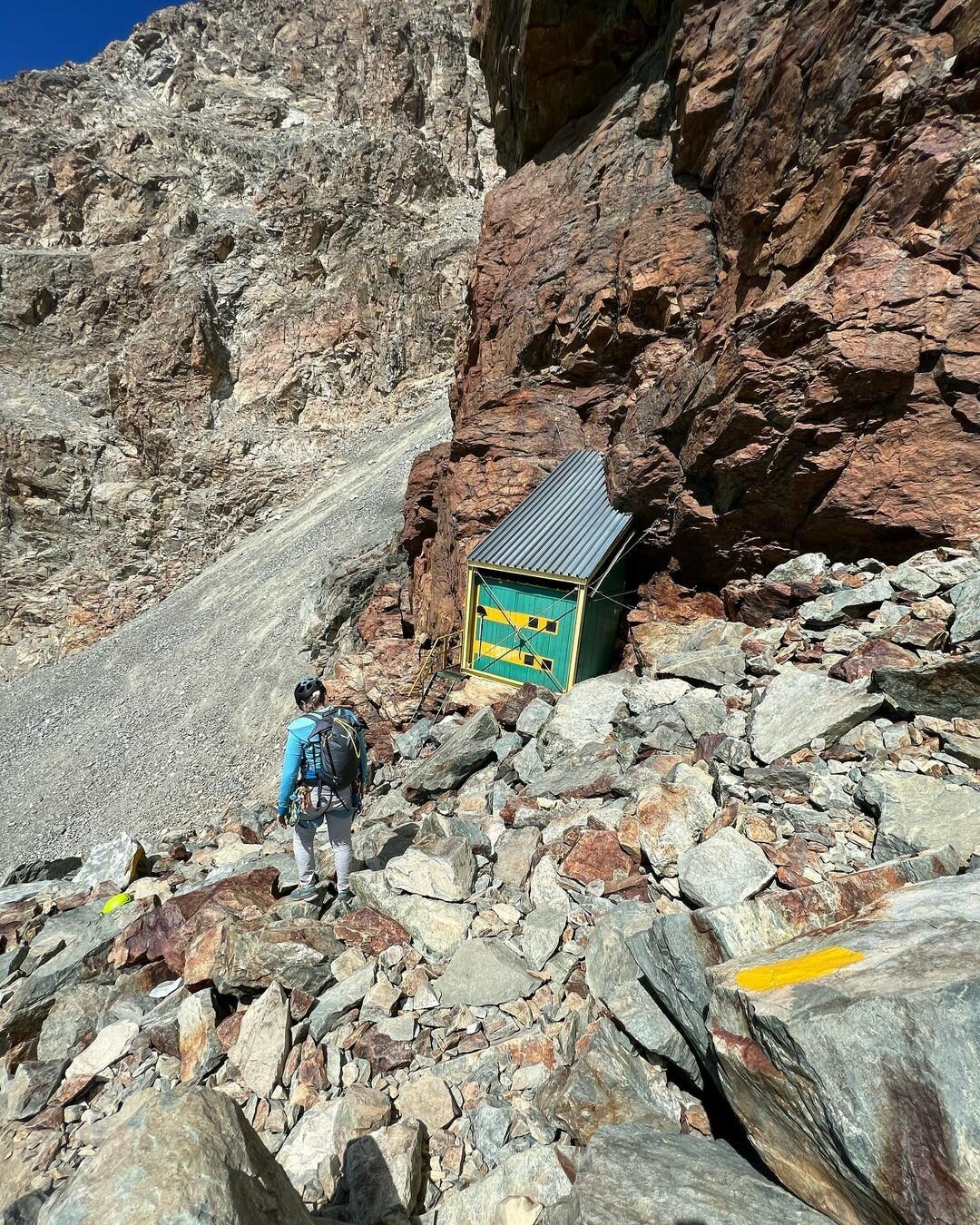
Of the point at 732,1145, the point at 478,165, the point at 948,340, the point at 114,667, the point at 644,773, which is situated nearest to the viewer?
the point at 732,1145

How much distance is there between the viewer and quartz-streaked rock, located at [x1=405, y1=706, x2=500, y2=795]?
8.09 meters

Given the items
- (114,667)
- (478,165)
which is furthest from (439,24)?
(114,667)

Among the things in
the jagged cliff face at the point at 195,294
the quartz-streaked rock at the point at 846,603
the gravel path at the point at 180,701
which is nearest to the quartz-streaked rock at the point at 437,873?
the quartz-streaked rock at the point at 846,603

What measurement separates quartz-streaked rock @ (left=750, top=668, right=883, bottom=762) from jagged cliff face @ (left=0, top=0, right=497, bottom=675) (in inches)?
1235

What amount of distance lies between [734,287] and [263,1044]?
44.4ft

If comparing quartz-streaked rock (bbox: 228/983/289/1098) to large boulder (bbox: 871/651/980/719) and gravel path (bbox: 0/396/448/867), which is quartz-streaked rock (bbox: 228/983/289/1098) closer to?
large boulder (bbox: 871/651/980/719)

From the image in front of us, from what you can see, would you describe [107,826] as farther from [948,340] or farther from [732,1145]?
[948,340]

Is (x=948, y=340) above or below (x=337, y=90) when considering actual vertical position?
below

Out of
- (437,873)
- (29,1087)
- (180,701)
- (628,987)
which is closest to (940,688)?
(628,987)

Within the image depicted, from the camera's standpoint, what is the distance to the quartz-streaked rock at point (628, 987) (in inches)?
119

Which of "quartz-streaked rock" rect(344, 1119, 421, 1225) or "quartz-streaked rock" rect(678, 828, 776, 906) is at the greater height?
"quartz-streaked rock" rect(678, 828, 776, 906)

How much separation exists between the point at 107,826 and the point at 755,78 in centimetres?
2171

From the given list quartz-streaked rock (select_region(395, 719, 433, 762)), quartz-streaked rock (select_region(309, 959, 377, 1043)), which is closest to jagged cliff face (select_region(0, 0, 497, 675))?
quartz-streaked rock (select_region(395, 719, 433, 762))

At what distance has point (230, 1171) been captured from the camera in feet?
7.11
